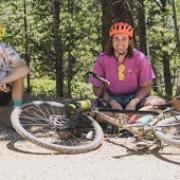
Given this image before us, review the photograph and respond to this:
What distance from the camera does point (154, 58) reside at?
2414 centimetres

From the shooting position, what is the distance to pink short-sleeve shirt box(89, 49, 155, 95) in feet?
17.9

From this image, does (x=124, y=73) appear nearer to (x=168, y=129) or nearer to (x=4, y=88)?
(x=168, y=129)

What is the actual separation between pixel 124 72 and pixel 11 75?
1.33 meters

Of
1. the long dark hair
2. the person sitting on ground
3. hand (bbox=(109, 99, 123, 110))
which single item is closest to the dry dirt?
hand (bbox=(109, 99, 123, 110))

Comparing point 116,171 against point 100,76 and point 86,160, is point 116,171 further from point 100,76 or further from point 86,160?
point 100,76

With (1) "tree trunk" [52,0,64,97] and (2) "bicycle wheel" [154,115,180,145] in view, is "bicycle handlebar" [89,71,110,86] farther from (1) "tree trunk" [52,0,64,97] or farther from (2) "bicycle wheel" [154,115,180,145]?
(1) "tree trunk" [52,0,64,97]

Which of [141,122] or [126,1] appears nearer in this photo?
[141,122]

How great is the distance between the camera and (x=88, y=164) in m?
4.15

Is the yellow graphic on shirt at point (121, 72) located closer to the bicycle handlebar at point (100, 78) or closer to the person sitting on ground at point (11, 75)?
the bicycle handlebar at point (100, 78)

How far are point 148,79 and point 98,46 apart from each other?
48.9 feet

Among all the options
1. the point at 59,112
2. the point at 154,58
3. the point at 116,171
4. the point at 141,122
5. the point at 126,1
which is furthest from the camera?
the point at 154,58

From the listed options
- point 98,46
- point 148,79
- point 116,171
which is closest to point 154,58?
point 98,46

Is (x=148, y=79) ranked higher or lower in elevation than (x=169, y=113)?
higher

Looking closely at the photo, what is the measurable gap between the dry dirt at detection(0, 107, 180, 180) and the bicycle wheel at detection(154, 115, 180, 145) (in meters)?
0.14
